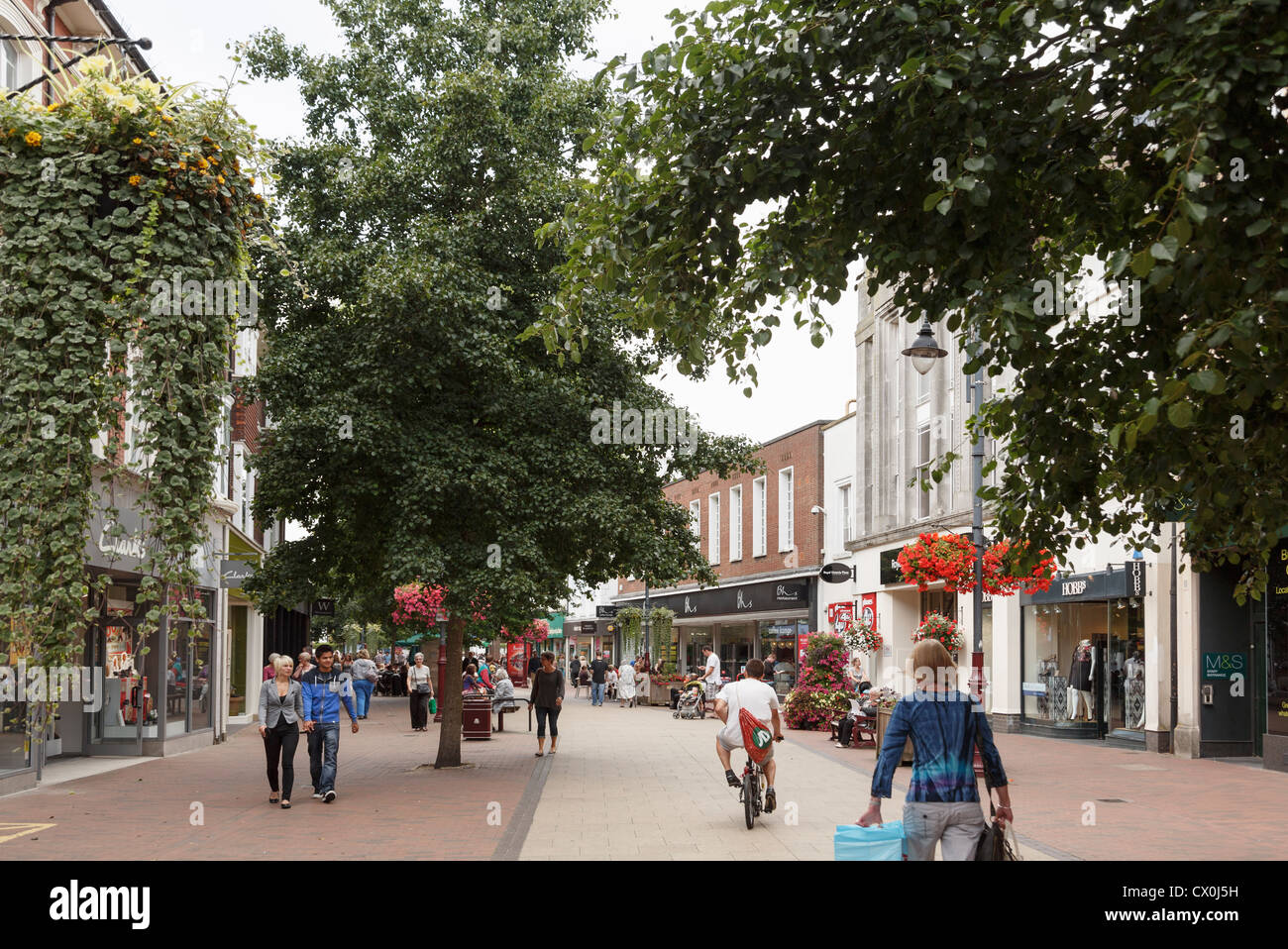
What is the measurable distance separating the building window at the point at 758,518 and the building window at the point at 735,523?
4.63 feet

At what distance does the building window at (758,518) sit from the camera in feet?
146

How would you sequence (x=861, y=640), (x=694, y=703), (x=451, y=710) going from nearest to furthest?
(x=451, y=710) → (x=861, y=640) → (x=694, y=703)

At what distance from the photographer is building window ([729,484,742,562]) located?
46669mm

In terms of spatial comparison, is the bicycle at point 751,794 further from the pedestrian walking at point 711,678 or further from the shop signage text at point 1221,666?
the pedestrian walking at point 711,678

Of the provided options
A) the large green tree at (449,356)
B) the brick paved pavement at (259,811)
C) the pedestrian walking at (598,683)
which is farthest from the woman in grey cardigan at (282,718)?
the pedestrian walking at (598,683)

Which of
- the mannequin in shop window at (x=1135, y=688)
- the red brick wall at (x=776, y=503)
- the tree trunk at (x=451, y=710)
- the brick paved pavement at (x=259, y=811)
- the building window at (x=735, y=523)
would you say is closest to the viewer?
the brick paved pavement at (x=259, y=811)

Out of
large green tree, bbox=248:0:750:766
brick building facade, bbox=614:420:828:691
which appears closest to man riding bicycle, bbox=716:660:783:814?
Result: large green tree, bbox=248:0:750:766

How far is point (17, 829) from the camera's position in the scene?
1190 cm

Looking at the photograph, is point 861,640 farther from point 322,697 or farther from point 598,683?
point 598,683

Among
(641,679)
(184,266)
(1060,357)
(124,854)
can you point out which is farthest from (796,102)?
(641,679)

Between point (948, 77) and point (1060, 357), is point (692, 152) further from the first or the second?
point (1060, 357)

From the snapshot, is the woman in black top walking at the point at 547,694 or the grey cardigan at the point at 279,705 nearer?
the grey cardigan at the point at 279,705

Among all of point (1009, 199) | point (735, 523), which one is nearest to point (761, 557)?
point (735, 523)

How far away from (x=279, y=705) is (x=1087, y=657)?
1610 centimetres
